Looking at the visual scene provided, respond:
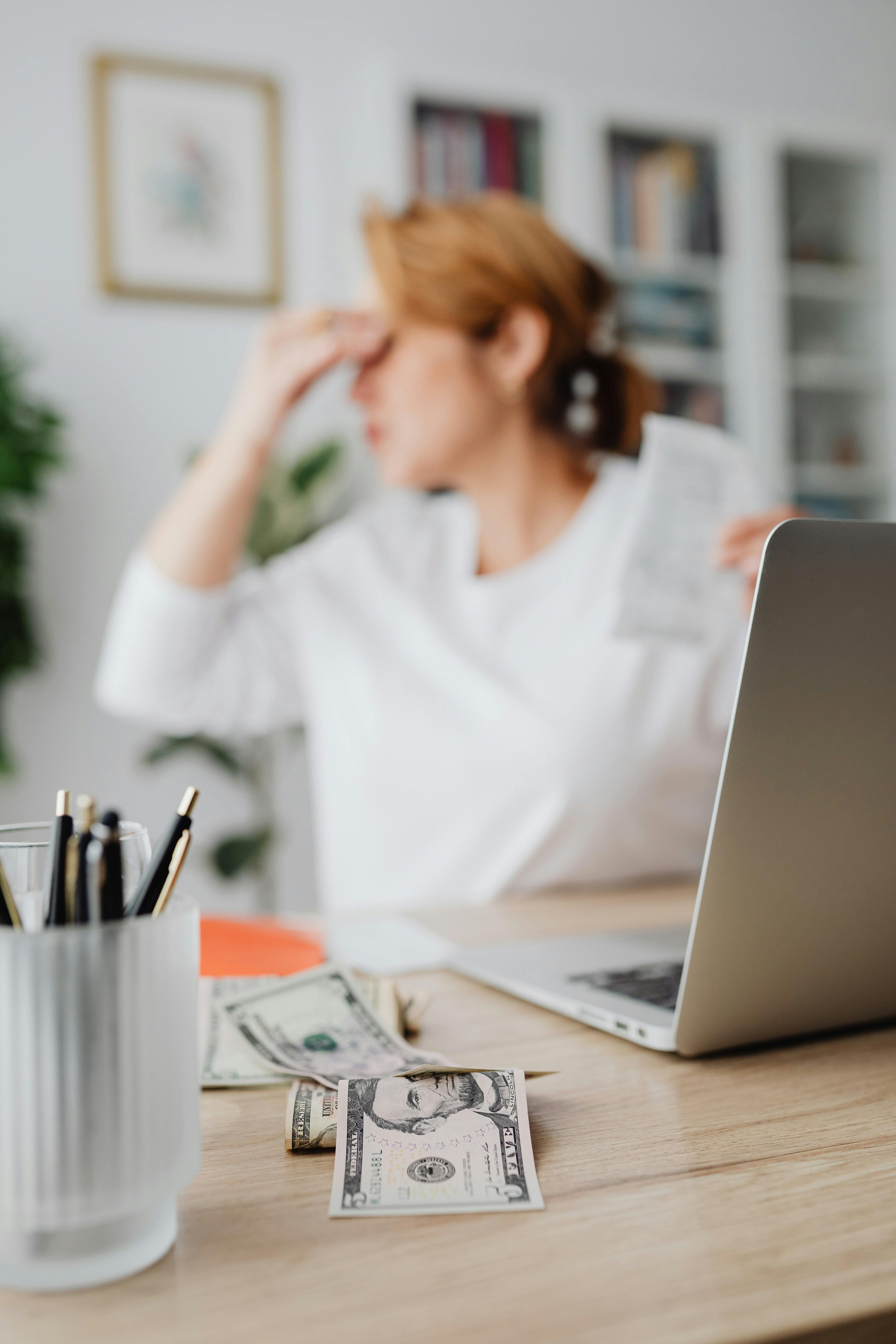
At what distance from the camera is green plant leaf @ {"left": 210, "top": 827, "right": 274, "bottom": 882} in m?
2.61

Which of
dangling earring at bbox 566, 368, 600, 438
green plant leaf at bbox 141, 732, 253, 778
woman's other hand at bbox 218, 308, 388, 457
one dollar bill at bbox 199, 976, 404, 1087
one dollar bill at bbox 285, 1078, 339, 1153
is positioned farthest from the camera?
green plant leaf at bbox 141, 732, 253, 778

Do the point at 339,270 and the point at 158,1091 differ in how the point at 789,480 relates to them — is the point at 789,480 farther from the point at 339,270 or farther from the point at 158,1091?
the point at 158,1091

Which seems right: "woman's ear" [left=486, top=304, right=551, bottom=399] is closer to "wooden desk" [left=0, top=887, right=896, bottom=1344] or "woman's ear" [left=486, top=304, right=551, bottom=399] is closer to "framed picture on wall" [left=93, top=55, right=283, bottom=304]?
"wooden desk" [left=0, top=887, right=896, bottom=1344]

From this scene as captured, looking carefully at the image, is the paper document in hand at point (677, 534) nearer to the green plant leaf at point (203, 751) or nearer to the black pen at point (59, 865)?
the black pen at point (59, 865)

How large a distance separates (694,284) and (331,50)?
3.86 ft

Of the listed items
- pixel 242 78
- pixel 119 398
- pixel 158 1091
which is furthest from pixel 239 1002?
Answer: pixel 242 78

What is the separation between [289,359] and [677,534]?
719mm

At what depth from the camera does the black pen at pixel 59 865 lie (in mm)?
381

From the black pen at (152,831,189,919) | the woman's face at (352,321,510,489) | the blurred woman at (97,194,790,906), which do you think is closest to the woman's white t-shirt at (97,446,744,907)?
the blurred woman at (97,194,790,906)

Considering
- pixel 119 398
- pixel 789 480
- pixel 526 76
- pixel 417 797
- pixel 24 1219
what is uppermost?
pixel 526 76

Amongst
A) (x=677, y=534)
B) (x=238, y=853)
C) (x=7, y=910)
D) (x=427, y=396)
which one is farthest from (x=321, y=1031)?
(x=238, y=853)

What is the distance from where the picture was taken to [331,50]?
9.80ft

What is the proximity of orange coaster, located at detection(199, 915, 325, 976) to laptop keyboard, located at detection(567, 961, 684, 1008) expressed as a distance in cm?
19

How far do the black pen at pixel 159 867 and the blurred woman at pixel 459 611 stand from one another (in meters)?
0.94
